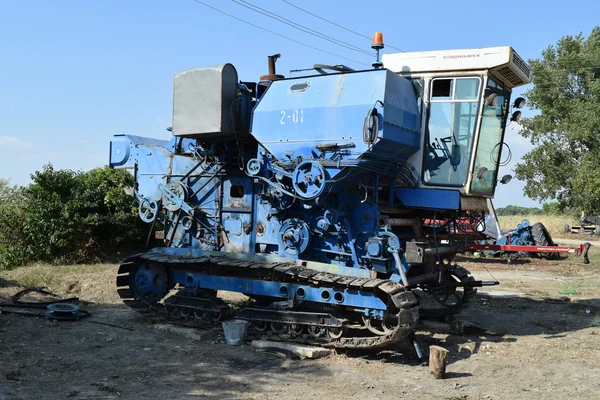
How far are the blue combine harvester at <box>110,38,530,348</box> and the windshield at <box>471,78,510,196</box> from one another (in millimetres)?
33

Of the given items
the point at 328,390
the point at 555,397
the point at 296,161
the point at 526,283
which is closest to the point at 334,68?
the point at 296,161

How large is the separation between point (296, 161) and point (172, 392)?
3.82 meters

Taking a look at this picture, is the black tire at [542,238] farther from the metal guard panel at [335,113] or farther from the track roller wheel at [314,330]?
the track roller wheel at [314,330]

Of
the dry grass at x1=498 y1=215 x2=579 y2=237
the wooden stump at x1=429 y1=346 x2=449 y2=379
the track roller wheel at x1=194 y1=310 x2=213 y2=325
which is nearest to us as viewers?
the wooden stump at x1=429 y1=346 x2=449 y2=379

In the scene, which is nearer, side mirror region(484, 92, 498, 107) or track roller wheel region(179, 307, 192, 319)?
side mirror region(484, 92, 498, 107)

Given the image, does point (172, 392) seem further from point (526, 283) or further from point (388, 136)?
point (526, 283)

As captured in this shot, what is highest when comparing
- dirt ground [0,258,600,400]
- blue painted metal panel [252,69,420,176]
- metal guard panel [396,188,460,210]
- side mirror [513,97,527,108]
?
side mirror [513,97,527,108]

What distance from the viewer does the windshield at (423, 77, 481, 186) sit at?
8745 millimetres

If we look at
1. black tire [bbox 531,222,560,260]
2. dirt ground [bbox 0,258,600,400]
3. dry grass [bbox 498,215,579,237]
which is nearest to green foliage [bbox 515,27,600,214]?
dry grass [bbox 498,215,579,237]

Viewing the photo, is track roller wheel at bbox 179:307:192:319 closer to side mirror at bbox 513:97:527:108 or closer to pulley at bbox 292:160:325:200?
pulley at bbox 292:160:325:200

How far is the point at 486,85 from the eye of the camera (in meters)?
8.66

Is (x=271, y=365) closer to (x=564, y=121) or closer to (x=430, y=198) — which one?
(x=430, y=198)

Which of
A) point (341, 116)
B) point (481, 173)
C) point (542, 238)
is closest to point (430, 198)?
point (481, 173)

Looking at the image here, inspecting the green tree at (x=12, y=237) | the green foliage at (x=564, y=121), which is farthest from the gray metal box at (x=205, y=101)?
the green foliage at (x=564, y=121)
